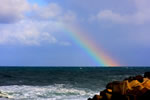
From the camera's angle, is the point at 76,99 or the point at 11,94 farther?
the point at 11,94

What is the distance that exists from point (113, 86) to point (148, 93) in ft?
4.95

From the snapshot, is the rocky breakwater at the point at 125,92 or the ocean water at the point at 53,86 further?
the ocean water at the point at 53,86

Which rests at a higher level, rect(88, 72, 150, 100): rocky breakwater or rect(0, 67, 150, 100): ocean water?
rect(88, 72, 150, 100): rocky breakwater

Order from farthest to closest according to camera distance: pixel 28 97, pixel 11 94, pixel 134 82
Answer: pixel 11 94 → pixel 28 97 → pixel 134 82

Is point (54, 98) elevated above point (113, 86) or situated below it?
below

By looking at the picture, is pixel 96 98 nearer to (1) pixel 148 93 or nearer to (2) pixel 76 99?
(1) pixel 148 93

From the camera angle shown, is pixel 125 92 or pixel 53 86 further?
pixel 53 86

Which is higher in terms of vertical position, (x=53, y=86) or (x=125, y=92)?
(x=125, y=92)

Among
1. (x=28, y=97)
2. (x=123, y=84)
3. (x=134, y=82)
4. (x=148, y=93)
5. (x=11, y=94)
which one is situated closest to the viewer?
(x=148, y=93)

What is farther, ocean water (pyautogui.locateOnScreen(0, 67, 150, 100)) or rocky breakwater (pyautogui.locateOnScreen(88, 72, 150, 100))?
ocean water (pyautogui.locateOnScreen(0, 67, 150, 100))

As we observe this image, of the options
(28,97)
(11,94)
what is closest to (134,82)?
(28,97)

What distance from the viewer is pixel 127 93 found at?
1152 cm

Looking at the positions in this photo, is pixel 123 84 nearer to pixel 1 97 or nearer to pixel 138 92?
pixel 138 92

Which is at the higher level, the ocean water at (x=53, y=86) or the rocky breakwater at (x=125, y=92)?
the rocky breakwater at (x=125, y=92)
